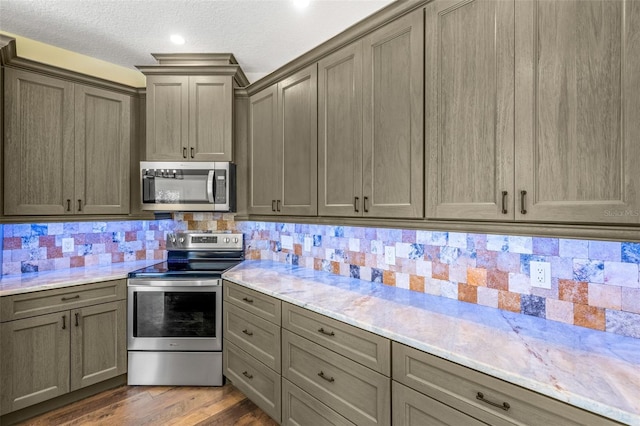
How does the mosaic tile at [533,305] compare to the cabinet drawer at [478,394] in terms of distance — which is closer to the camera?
the cabinet drawer at [478,394]

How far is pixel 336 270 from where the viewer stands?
2453mm

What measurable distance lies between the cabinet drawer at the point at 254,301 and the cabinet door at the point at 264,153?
679mm

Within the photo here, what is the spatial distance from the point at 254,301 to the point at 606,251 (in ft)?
6.28

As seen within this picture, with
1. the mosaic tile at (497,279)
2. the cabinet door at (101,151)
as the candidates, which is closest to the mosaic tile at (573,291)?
the mosaic tile at (497,279)

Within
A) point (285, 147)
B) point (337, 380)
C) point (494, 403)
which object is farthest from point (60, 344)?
point (494, 403)

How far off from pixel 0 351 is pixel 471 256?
117 inches

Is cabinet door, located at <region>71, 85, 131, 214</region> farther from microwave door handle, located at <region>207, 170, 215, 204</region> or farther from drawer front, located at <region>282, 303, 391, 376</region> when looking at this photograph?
drawer front, located at <region>282, 303, 391, 376</region>

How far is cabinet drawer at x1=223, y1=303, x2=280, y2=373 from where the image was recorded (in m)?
1.98

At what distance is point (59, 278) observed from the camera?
2.30 meters

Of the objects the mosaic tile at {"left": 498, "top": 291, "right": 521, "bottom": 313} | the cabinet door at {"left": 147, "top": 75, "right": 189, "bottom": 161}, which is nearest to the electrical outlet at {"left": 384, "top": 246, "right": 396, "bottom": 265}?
the mosaic tile at {"left": 498, "top": 291, "right": 521, "bottom": 313}

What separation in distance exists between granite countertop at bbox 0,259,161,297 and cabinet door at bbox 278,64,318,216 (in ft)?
4.86

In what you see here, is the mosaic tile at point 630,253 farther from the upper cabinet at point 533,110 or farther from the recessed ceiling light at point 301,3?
the recessed ceiling light at point 301,3

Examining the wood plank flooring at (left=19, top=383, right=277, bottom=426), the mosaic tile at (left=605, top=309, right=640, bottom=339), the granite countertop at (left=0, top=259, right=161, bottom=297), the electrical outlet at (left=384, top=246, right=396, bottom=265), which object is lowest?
the wood plank flooring at (left=19, top=383, right=277, bottom=426)

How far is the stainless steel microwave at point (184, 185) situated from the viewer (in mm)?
2652
